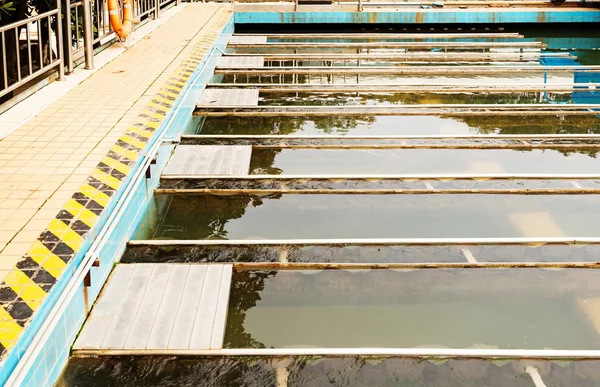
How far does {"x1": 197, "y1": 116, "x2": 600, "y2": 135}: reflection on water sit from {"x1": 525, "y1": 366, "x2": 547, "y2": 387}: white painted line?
4220 millimetres

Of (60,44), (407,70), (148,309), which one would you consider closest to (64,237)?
(148,309)

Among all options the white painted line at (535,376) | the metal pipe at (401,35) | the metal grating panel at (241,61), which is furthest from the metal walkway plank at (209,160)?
the metal pipe at (401,35)

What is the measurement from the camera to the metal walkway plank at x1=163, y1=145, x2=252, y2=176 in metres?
5.62

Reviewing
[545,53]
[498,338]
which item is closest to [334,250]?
[498,338]

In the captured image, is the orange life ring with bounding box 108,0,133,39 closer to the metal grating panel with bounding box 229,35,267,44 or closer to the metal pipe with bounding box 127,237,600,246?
the metal grating panel with bounding box 229,35,267,44

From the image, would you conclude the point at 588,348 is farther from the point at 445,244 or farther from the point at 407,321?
the point at 445,244

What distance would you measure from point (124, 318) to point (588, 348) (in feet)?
7.62

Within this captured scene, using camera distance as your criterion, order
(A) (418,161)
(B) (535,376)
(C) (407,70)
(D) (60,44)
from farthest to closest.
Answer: (C) (407,70)
(D) (60,44)
(A) (418,161)
(B) (535,376)

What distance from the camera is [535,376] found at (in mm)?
3092

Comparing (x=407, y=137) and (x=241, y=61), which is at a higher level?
(x=241, y=61)

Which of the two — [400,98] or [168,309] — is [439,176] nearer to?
[168,309]

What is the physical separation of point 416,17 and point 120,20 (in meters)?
7.18

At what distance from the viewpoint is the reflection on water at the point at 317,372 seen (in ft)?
9.96

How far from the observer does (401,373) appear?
10.2 ft
